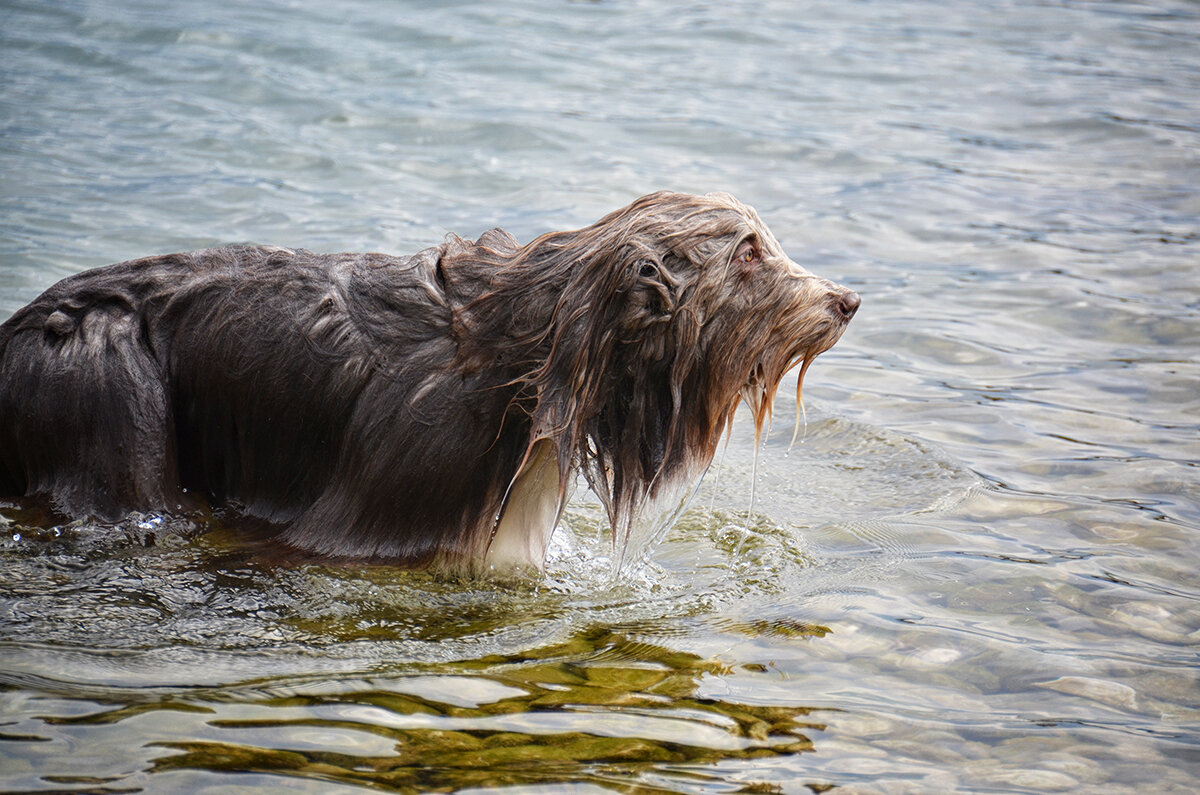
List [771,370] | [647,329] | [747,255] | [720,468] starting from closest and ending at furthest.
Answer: [647,329] < [747,255] < [771,370] < [720,468]

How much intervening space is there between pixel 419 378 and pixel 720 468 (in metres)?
1.26

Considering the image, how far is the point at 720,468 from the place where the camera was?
5.15m

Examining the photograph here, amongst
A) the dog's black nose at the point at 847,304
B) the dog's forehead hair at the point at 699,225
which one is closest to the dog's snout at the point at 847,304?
the dog's black nose at the point at 847,304

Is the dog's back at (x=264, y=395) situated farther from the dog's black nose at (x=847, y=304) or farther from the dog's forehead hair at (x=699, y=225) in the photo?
the dog's black nose at (x=847, y=304)

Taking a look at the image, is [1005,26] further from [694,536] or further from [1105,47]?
[694,536]

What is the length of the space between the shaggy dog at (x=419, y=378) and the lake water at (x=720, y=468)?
275 millimetres

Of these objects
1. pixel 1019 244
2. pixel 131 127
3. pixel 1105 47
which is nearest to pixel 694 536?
pixel 1019 244

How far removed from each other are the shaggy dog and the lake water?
0.90 ft

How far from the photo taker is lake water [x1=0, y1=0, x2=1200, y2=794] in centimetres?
393

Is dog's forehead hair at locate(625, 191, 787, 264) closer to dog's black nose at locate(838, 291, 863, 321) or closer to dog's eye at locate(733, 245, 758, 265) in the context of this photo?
dog's eye at locate(733, 245, 758, 265)

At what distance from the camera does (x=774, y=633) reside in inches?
187

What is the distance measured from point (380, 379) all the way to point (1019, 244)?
6811mm

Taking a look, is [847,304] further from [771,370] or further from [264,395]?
[264,395]

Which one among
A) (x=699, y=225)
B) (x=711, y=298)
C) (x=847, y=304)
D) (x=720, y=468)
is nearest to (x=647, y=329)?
(x=711, y=298)
